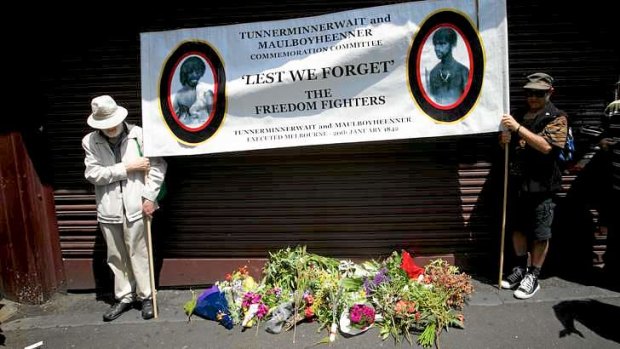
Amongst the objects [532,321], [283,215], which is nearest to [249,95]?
[283,215]

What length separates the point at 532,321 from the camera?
3.53m

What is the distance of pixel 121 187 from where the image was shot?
3.82 m

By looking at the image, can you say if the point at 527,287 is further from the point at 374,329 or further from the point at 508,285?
the point at 374,329

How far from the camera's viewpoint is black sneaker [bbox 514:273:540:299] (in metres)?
3.86

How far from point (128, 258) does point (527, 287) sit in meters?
3.91

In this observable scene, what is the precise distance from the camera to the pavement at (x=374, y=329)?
3.36 metres

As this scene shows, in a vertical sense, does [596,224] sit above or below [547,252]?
above

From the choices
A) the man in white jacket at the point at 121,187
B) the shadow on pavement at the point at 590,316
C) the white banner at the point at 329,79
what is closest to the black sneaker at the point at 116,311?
the man in white jacket at the point at 121,187

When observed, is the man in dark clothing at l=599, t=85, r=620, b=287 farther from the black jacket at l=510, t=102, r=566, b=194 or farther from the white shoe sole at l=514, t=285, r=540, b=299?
the white shoe sole at l=514, t=285, r=540, b=299

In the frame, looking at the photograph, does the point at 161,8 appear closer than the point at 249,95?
No

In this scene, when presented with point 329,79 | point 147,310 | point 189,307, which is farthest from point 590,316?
point 147,310

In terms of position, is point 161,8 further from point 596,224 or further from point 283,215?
point 596,224

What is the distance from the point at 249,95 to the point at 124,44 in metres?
1.53

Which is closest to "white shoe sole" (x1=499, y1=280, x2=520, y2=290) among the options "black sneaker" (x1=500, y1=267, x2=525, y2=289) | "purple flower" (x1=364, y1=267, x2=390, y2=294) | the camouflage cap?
"black sneaker" (x1=500, y1=267, x2=525, y2=289)
